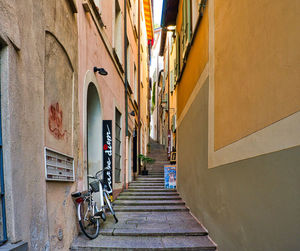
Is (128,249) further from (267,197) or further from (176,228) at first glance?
(267,197)

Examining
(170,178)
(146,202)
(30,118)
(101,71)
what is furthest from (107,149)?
(170,178)

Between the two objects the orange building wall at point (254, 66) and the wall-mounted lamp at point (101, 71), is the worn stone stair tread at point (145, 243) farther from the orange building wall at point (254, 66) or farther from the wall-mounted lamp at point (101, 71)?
the wall-mounted lamp at point (101, 71)

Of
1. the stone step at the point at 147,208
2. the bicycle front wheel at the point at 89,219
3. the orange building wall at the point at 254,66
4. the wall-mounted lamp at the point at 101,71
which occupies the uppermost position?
the wall-mounted lamp at the point at 101,71

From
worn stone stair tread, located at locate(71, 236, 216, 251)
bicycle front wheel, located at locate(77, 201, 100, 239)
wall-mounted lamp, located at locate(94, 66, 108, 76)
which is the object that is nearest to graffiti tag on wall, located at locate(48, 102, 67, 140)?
bicycle front wheel, located at locate(77, 201, 100, 239)

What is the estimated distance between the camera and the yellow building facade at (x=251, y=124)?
6.64 feet

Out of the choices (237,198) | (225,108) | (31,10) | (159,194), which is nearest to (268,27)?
(225,108)

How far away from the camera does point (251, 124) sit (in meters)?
2.81

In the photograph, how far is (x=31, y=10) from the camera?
2842 millimetres

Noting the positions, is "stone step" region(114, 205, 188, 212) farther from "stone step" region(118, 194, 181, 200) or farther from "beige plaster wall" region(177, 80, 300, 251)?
"beige plaster wall" region(177, 80, 300, 251)

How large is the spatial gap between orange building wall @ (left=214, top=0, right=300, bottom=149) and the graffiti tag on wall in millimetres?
2349

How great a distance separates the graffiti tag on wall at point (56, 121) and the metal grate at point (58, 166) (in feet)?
0.90

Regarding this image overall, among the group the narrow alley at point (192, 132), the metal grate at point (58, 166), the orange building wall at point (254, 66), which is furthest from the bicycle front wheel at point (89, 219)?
the orange building wall at point (254, 66)

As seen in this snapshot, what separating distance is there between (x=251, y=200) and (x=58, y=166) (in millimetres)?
2429

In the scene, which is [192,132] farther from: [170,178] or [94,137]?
[170,178]
